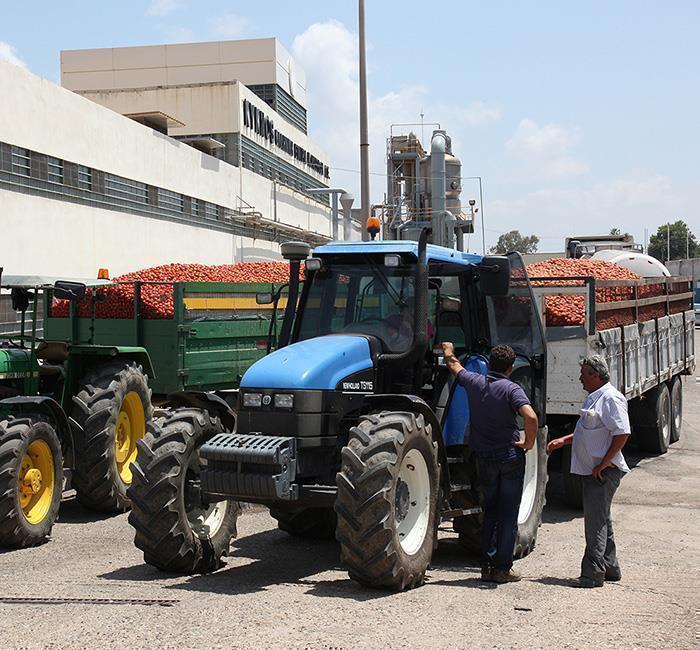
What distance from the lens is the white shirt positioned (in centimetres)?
693

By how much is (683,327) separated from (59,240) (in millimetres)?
16477

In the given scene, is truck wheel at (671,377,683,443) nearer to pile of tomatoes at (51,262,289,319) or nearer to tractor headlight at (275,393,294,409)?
pile of tomatoes at (51,262,289,319)

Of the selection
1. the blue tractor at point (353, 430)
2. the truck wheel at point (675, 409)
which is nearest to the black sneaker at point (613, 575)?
the blue tractor at point (353, 430)

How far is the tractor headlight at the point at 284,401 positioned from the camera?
6.64m

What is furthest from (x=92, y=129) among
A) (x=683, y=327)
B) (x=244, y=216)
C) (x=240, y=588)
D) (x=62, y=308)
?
(x=240, y=588)

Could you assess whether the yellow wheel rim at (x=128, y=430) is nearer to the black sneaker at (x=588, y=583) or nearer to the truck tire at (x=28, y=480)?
the truck tire at (x=28, y=480)

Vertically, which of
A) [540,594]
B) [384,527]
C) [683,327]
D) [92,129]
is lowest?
[540,594]

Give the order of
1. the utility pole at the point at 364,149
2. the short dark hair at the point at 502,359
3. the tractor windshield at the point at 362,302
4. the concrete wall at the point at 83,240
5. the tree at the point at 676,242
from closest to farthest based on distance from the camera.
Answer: the short dark hair at the point at 502,359
the tractor windshield at the point at 362,302
the utility pole at the point at 364,149
the concrete wall at the point at 83,240
the tree at the point at 676,242

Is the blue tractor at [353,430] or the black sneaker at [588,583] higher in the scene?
the blue tractor at [353,430]

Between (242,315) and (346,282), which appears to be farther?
(242,315)

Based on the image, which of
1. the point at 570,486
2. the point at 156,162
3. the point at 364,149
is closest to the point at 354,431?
the point at 570,486

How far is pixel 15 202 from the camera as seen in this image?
2322 centimetres

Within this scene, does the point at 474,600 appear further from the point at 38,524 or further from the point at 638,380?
the point at 638,380

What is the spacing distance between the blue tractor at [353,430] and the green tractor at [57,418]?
5.15ft
